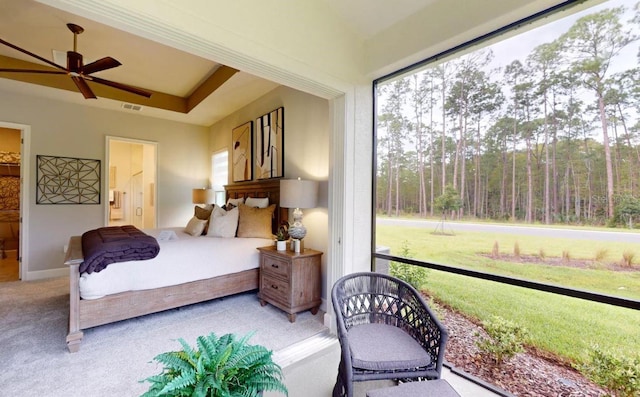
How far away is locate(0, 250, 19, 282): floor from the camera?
166 inches

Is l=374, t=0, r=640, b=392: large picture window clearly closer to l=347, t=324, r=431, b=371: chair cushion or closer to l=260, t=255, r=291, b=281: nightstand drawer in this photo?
l=347, t=324, r=431, b=371: chair cushion

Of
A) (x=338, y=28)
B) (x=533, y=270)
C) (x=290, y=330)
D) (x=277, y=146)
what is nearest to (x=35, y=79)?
(x=277, y=146)

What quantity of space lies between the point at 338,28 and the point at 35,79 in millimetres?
4265

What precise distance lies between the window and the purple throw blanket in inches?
106

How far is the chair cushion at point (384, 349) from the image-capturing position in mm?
1451

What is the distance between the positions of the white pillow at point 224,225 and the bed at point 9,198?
225 inches

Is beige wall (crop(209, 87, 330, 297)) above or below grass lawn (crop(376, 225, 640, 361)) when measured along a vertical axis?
above

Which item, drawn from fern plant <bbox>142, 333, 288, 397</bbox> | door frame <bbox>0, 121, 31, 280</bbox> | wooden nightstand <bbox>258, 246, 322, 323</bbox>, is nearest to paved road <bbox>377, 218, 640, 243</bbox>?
wooden nightstand <bbox>258, 246, 322, 323</bbox>

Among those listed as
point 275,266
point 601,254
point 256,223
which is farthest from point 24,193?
point 601,254

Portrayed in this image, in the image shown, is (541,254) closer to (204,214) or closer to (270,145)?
(270,145)

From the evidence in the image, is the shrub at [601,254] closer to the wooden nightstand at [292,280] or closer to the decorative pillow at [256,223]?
the wooden nightstand at [292,280]

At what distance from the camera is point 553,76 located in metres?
1.67

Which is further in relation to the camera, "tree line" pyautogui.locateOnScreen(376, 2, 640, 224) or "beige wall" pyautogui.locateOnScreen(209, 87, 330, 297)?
"beige wall" pyautogui.locateOnScreen(209, 87, 330, 297)

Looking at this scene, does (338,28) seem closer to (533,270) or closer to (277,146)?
(277,146)
